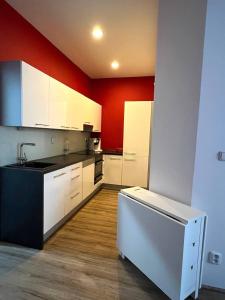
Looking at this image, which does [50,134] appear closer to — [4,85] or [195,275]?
[4,85]

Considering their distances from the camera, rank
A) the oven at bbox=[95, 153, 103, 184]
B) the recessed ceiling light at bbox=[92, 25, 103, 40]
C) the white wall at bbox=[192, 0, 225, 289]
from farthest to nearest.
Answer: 1. the oven at bbox=[95, 153, 103, 184]
2. the recessed ceiling light at bbox=[92, 25, 103, 40]
3. the white wall at bbox=[192, 0, 225, 289]

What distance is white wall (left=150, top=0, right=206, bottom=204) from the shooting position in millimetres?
1656

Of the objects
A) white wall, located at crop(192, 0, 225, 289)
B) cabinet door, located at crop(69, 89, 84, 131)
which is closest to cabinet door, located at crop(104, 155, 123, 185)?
cabinet door, located at crop(69, 89, 84, 131)

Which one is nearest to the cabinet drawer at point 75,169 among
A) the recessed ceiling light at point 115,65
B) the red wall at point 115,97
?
the red wall at point 115,97

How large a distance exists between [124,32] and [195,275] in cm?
301

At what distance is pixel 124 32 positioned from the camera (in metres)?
2.75

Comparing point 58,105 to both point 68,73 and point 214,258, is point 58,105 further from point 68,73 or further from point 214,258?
point 214,258

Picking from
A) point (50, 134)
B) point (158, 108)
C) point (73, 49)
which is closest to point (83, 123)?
point (50, 134)

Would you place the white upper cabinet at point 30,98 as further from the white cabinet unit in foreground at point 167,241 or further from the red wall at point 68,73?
the white cabinet unit in foreground at point 167,241

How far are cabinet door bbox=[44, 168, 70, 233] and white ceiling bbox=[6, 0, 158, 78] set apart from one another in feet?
6.49

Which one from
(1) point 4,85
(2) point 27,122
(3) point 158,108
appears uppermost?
(1) point 4,85

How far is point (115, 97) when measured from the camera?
5.00 m

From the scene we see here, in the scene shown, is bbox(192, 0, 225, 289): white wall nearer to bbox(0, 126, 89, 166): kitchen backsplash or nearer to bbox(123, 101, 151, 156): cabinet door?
bbox(0, 126, 89, 166): kitchen backsplash

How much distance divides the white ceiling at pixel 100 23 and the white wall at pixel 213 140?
959 mm
